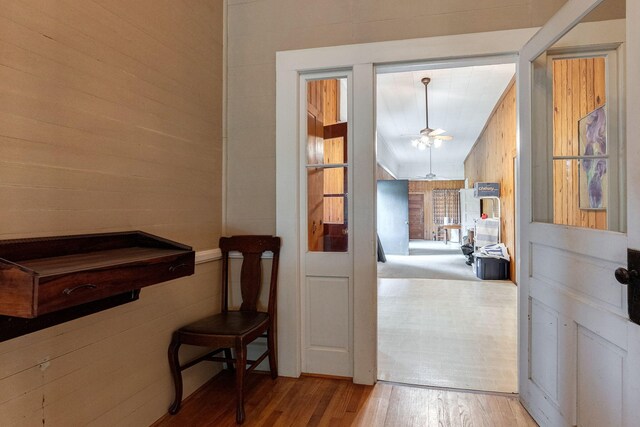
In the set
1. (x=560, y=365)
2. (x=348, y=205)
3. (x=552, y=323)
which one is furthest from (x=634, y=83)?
(x=348, y=205)

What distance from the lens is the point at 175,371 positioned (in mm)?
2021

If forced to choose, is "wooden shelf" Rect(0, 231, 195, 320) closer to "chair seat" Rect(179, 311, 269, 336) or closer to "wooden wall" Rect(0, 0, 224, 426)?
"wooden wall" Rect(0, 0, 224, 426)

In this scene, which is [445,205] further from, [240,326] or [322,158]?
[240,326]

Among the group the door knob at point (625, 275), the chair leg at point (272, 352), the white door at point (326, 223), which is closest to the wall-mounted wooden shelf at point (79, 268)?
the chair leg at point (272, 352)

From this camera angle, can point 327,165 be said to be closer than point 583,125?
No

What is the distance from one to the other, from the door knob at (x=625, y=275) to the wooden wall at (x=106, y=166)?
210 cm

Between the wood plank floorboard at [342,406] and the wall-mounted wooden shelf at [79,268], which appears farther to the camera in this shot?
the wood plank floorboard at [342,406]

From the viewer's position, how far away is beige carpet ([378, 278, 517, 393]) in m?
2.52

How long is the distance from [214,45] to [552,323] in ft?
A: 8.99

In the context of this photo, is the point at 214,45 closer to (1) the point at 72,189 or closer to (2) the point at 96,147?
(2) the point at 96,147

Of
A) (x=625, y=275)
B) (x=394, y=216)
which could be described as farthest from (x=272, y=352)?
(x=394, y=216)

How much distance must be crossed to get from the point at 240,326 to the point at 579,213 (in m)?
1.90

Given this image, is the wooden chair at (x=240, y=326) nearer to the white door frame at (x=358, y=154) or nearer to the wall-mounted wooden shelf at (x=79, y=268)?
the white door frame at (x=358, y=154)

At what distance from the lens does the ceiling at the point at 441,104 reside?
4.93 meters
